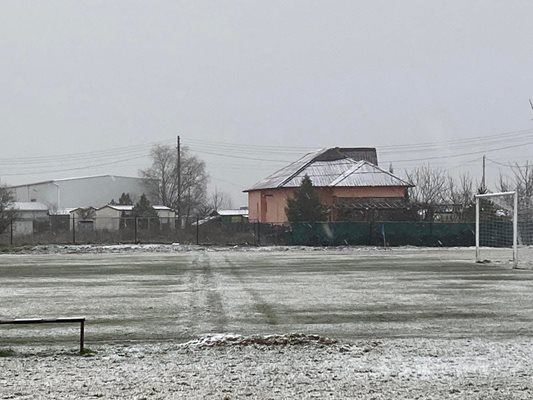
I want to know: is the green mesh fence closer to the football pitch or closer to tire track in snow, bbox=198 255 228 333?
the football pitch

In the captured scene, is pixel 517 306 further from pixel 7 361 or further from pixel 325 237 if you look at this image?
pixel 325 237

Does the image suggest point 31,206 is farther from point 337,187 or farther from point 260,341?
point 260,341

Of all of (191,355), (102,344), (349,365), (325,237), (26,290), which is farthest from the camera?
(325,237)

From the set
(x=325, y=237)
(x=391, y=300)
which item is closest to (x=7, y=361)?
(x=391, y=300)

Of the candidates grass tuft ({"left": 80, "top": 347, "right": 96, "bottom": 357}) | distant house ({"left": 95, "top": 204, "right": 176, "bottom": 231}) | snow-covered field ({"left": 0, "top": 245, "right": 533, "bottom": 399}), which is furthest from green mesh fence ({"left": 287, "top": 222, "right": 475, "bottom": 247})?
grass tuft ({"left": 80, "top": 347, "right": 96, "bottom": 357})

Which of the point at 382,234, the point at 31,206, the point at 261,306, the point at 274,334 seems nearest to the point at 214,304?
the point at 261,306

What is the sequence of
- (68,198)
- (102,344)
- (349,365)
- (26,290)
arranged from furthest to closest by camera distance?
(68,198)
(26,290)
(102,344)
(349,365)

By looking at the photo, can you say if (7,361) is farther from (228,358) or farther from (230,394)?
(230,394)

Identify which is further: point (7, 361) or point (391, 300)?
point (391, 300)

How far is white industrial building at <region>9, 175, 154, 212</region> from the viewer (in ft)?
317

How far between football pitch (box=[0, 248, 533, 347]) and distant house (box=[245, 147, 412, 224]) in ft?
85.6

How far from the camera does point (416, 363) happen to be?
29.2 feet

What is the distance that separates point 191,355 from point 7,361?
7.40 feet

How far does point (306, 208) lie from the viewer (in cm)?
5053
